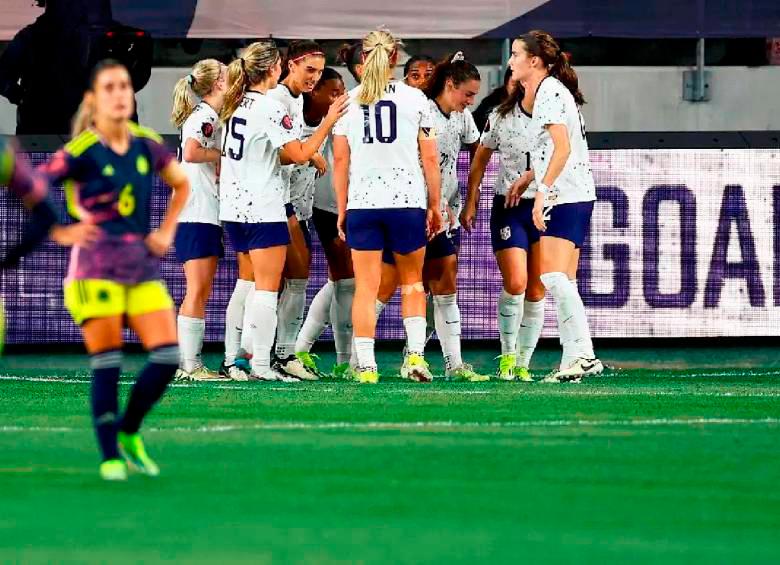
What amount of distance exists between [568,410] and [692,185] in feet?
18.2

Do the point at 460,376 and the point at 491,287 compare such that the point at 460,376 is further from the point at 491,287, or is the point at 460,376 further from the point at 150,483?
the point at 150,483

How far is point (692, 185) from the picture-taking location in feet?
48.2

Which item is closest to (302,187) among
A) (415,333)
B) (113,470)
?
(415,333)

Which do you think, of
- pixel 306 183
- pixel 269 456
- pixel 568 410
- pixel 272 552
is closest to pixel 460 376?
pixel 306 183

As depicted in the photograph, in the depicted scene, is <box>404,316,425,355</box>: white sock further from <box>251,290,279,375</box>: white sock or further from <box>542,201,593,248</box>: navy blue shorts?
<box>542,201,593,248</box>: navy blue shorts

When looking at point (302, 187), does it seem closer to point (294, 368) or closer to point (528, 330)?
point (294, 368)

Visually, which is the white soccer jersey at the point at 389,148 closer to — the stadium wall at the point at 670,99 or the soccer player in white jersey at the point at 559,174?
the soccer player in white jersey at the point at 559,174

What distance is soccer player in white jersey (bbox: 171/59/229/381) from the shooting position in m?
12.2

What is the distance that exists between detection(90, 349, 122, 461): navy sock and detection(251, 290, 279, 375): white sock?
4784 mm

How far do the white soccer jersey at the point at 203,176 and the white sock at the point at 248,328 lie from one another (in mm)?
562

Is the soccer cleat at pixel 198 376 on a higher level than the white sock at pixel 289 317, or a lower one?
lower

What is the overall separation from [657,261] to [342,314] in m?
2.89

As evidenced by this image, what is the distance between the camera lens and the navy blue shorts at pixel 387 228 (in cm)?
1159

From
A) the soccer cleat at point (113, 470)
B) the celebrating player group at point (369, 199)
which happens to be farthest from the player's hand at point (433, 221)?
the soccer cleat at point (113, 470)
